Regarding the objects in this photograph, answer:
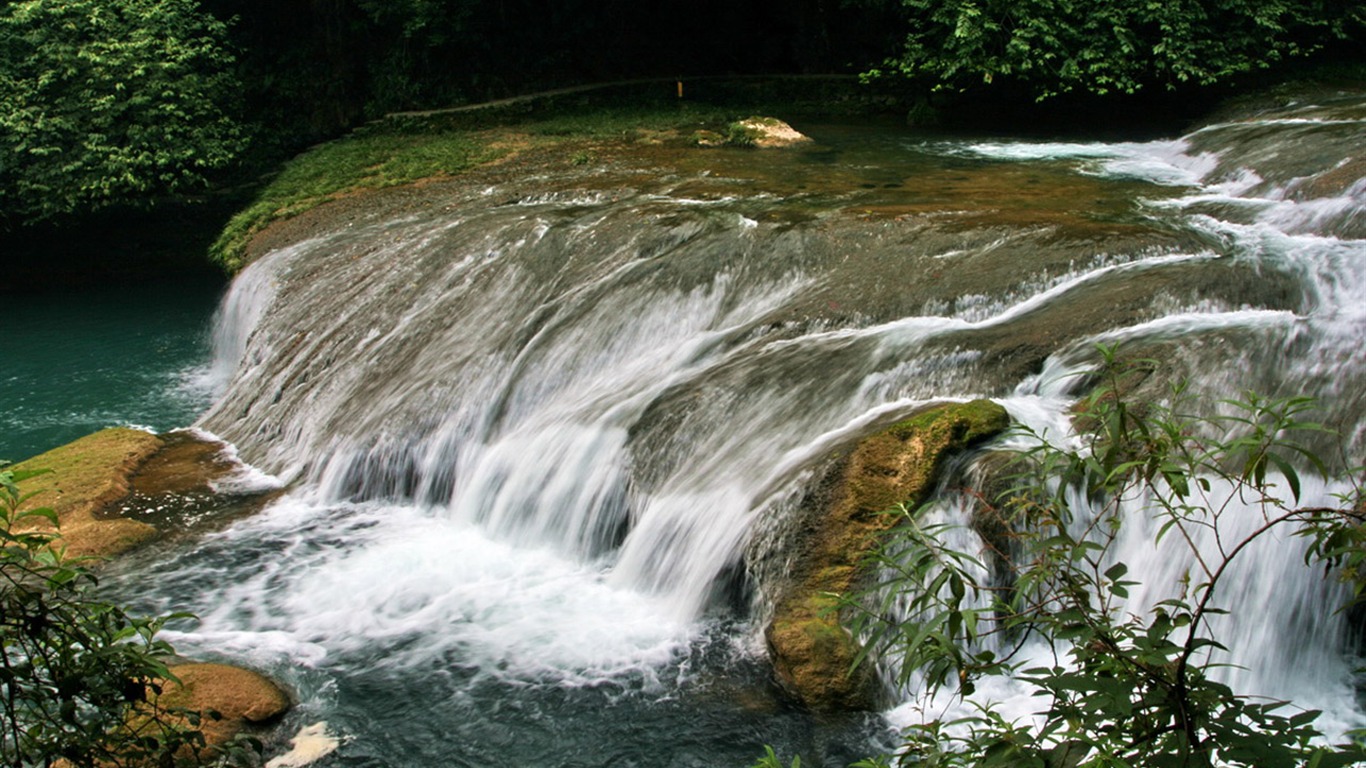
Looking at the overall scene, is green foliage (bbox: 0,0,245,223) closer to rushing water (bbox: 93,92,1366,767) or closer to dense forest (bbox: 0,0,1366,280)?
dense forest (bbox: 0,0,1366,280)

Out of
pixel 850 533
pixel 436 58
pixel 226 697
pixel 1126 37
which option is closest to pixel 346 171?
pixel 436 58

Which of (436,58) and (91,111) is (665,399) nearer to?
(91,111)

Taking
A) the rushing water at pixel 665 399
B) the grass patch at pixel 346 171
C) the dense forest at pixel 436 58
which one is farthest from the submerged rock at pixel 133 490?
the dense forest at pixel 436 58

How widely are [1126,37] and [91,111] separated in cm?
1378

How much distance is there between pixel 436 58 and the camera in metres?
18.3

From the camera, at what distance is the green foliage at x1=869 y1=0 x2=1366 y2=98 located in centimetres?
1377

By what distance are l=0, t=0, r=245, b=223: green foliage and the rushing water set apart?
18.7 ft

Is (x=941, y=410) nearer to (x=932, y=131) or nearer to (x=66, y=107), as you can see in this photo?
(x=932, y=131)

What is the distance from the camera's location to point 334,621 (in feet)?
20.5

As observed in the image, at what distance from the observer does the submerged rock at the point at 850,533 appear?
5207 mm

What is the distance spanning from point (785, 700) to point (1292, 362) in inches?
129

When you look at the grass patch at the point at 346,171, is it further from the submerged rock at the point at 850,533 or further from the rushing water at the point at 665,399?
the submerged rock at the point at 850,533

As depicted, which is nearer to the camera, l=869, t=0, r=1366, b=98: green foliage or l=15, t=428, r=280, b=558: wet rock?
l=15, t=428, r=280, b=558: wet rock

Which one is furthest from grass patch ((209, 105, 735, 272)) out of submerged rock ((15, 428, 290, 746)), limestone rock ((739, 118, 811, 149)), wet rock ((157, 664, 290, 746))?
wet rock ((157, 664, 290, 746))
